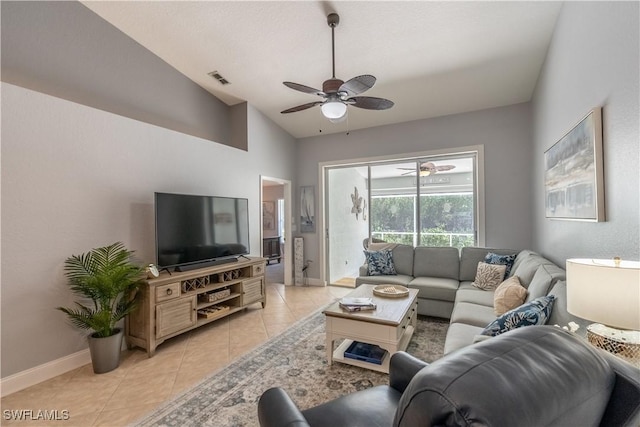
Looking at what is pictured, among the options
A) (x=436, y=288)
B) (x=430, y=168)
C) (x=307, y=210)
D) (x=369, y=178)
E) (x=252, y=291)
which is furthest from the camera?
(x=307, y=210)

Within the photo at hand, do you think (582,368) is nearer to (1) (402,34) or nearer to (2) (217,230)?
(1) (402,34)

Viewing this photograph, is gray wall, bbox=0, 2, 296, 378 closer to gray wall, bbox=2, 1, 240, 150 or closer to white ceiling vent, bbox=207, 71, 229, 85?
gray wall, bbox=2, 1, 240, 150

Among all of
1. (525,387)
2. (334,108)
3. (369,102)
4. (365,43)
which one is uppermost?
(365,43)

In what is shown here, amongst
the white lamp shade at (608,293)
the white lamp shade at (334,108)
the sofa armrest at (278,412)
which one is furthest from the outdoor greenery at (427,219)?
the sofa armrest at (278,412)

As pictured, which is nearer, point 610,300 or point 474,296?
point 610,300

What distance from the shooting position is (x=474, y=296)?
302 cm

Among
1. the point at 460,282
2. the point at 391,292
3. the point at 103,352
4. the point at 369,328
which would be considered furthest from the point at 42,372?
the point at 460,282

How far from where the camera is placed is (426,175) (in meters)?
4.73

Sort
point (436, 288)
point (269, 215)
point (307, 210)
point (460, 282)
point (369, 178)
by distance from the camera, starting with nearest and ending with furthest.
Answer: point (436, 288)
point (460, 282)
point (369, 178)
point (307, 210)
point (269, 215)

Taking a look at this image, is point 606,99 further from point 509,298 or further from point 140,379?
point 140,379

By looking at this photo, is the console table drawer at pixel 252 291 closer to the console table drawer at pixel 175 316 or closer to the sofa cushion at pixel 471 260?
the console table drawer at pixel 175 316

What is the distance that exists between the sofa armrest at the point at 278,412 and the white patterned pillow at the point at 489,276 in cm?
302

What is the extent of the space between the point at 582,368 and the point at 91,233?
347cm

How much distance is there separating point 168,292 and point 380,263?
2.71 m
